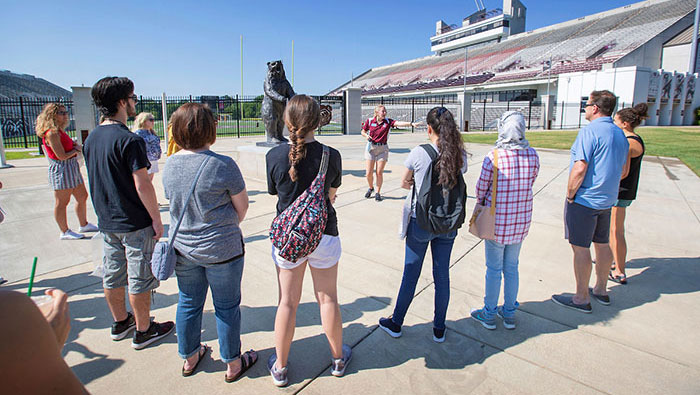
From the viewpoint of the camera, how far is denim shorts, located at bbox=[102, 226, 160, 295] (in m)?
2.70

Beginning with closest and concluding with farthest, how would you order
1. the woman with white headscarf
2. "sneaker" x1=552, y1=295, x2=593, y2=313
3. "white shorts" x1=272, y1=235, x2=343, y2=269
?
"white shorts" x1=272, y1=235, x2=343, y2=269 → the woman with white headscarf → "sneaker" x1=552, y1=295, x2=593, y2=313

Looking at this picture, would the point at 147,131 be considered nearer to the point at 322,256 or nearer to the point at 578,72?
the point at 322,256

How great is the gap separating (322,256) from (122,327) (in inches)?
71.6

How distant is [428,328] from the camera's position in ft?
10.3

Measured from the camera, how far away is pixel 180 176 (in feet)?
7.24

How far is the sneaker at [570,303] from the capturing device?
3379 millimetres

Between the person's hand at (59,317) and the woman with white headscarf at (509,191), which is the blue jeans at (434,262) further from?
the person's hand at (59,317)

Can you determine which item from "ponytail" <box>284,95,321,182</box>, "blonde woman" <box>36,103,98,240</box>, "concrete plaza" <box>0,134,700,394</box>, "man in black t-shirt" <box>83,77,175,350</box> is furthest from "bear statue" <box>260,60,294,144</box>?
"ponytail" <box>284,95,321,182</box>

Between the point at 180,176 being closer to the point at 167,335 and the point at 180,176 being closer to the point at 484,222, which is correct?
the point at 167,335

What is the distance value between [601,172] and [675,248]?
9.03ft

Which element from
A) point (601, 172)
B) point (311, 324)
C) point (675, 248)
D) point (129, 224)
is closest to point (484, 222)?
point (601, 172)

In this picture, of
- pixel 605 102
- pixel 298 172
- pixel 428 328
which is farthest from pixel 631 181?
pixel 298 172

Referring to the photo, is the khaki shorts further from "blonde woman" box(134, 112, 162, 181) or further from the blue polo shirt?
the blue polo shirt

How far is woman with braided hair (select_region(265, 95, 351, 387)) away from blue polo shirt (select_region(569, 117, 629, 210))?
2.21 m
